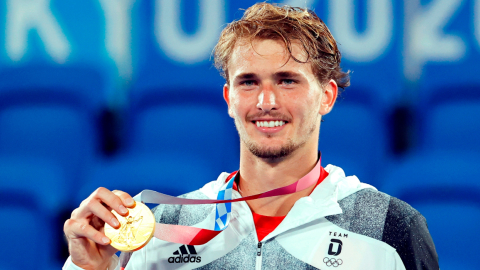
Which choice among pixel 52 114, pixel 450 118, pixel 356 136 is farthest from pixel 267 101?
pixel 52 114

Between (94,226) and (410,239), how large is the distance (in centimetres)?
133

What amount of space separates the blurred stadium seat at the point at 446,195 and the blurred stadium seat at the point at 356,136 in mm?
149

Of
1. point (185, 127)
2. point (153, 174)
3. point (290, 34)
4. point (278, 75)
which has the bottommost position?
point (153, 174)

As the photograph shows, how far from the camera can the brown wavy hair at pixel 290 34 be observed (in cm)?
232

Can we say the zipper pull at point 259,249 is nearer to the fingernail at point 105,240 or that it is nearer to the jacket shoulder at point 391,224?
the jacket shoulder at point 391,224

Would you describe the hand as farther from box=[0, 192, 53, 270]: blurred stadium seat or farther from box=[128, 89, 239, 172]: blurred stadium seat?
box=[0, 192, 53, 270]: blurred stadium seat

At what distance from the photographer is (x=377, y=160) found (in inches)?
130

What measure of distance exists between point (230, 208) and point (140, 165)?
1.33 metres

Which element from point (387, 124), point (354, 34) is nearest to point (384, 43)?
point (354, 34)

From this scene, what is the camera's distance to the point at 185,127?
3.45 metres

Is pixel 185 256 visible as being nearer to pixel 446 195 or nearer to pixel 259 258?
pixel 259 258

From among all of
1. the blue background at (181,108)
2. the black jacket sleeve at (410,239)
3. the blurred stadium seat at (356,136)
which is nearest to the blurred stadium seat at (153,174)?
the blue background at (181,108)

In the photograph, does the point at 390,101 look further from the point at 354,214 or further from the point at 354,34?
the point at 354,214

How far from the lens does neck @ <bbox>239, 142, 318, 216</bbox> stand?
2.30 m
